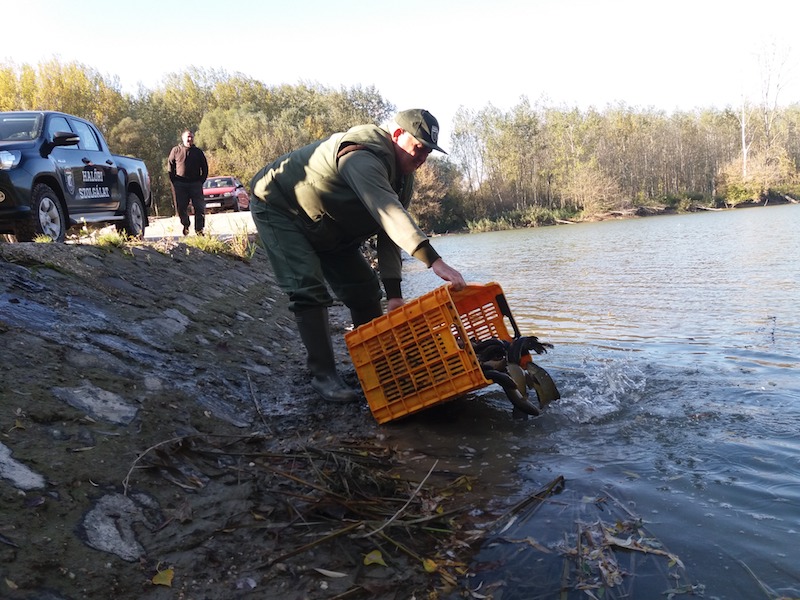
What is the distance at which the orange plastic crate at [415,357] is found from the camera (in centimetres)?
343

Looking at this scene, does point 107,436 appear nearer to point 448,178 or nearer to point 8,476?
point 8,476

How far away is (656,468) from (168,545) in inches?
92.6

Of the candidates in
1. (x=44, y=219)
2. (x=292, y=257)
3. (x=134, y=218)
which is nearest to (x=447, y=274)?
(x=292, y=257)

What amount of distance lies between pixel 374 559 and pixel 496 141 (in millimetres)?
66085

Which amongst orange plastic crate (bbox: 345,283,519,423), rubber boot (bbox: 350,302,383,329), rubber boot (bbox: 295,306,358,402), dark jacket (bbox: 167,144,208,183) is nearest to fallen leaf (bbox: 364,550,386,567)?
orange plastic crate (bbox: 345,283,519,423)

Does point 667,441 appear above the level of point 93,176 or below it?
below

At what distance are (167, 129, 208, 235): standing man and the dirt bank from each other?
20.5ft

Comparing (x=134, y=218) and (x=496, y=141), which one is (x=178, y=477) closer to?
(x=134, y=218)

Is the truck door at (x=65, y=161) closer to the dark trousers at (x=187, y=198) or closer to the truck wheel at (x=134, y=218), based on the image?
the truck wheel at (x=134, y=218)

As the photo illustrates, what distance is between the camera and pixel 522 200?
212 ft

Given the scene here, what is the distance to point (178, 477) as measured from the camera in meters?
2.70

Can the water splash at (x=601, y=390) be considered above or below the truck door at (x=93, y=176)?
below

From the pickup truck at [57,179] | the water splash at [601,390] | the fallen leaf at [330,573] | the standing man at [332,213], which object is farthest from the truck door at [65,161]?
the fallen leaf at [330,573]

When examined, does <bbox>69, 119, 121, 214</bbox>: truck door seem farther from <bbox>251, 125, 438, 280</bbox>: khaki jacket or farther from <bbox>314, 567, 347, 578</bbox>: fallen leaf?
<bbox>314, 567, 347, 578</bbox>: fallen leaf
